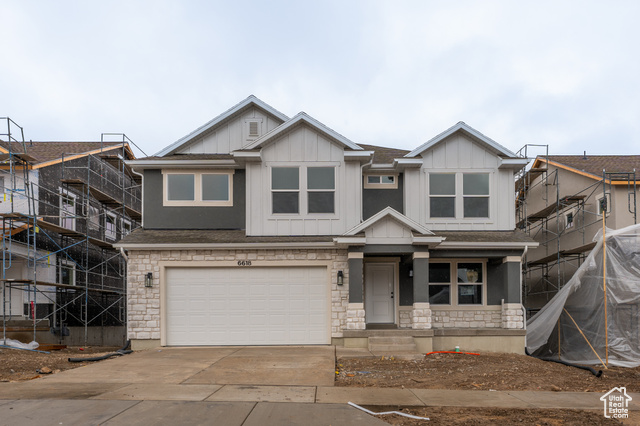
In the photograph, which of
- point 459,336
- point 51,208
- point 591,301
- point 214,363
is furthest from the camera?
point 51,208

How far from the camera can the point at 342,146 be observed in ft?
47.4

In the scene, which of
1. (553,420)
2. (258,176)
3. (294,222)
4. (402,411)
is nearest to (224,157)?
(258,176)

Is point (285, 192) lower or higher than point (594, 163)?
lower

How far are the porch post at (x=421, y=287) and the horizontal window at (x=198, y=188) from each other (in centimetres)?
546

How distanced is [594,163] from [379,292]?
32.4 ft

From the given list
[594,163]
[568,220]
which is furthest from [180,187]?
[594,163]

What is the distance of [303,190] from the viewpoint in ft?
47.1

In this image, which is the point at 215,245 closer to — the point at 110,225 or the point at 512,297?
the point at 512,297

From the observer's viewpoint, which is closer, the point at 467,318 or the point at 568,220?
the point at 467,318

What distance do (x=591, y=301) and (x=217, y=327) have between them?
31.2ft

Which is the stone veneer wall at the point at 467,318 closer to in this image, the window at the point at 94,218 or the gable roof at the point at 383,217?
the gable roof at the point at 383,217

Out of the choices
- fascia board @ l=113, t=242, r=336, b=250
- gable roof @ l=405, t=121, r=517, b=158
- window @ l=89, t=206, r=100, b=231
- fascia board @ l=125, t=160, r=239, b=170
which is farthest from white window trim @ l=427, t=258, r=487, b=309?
window @ l=89, t=206, r=100, b=231

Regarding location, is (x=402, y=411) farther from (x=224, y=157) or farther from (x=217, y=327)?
(x=224, y=157)

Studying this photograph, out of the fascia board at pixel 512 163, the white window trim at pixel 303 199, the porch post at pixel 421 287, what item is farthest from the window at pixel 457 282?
the white window trim at pixel 303 199
